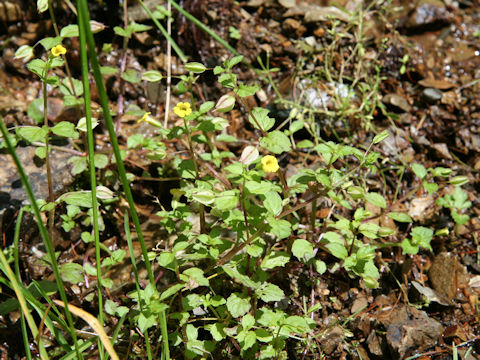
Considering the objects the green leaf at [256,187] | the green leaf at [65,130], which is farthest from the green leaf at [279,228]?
the green leaf at [65,130]

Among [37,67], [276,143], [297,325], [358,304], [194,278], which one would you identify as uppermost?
[37,67]

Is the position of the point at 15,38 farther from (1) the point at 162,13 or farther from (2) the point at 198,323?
(2) the point at 198,323

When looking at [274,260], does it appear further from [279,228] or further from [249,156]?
[249,156]

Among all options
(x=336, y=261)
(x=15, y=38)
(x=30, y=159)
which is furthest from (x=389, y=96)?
Result: (x=15, y=38)

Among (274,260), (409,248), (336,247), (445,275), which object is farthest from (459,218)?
(274,260)

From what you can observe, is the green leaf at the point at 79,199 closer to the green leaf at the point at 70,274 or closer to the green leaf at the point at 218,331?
the green leaf at the point at 70,274

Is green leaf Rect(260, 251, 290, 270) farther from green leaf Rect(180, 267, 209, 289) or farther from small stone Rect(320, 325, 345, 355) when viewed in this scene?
small stone Rect(320, 325, 345, 355)

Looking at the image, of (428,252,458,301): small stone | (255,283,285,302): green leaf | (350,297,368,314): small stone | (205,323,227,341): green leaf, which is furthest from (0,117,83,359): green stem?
(428,252,458,301): small stone

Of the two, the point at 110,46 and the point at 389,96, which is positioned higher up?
the point at 110,46
